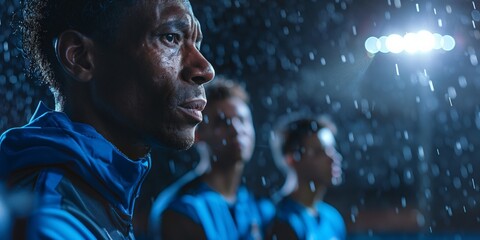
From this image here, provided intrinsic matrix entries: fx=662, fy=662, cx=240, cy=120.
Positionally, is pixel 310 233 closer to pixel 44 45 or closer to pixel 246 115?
pixel 246 115

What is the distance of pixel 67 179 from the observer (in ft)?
3.22

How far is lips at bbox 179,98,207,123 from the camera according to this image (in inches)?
44.1

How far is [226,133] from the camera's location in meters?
2.94

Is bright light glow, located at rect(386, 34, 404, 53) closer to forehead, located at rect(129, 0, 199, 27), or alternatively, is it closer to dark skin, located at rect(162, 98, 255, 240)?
dark skin, located at rect(162, 98, 255, 240)

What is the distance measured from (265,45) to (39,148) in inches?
380

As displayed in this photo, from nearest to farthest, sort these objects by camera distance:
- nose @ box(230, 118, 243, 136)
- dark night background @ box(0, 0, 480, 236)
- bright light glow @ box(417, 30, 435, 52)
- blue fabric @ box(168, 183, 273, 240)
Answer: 1. blue fabric @ box(168, 183, 273, 240)
2. nose @ box(230, 118, 243, 136)
3. bright light glow @ box(417, 30, 435, 52)
4. dark night background @ box(0, 0, 480, 236)

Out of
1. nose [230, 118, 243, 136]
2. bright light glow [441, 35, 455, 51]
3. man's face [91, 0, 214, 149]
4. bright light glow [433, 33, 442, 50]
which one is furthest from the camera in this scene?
bright light glow [441, 35, 455, 51]

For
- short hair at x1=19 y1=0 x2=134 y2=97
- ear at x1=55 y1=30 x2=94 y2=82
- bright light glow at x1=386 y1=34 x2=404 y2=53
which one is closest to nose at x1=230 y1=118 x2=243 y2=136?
short hair at x1=19 y1=0 x2=134 y2=97

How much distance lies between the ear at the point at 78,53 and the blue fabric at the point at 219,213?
165 cm

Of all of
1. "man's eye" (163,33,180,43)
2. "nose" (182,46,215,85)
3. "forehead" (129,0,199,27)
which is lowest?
"nose" (182,46,215,85)

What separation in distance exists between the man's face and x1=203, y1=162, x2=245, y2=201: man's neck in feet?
6.08

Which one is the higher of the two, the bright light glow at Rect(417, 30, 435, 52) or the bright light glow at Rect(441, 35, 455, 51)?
the bright light glow at Rect(417, 30, 435, 52)

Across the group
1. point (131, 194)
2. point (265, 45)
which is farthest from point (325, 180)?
point (265, 45)

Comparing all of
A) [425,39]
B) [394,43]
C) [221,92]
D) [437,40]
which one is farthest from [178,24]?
[394,43]
